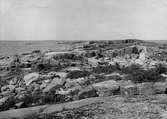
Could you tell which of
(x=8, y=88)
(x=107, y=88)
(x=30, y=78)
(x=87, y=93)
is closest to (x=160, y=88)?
(x=107, y=88)

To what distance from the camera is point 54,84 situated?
15.7 metres

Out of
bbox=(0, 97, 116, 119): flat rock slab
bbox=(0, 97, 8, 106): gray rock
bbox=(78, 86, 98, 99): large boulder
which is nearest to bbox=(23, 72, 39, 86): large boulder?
bbox=(0, 97, 8, 106): gray rock

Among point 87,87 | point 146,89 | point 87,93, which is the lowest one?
point 87,93

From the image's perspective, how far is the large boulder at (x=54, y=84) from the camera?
15.1m

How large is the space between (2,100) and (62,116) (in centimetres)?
516

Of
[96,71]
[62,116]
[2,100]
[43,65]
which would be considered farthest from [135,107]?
[43,65]

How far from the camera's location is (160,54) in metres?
25.0

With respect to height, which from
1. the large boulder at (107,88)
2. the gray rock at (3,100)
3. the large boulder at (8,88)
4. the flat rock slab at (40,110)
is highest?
the large boulder at (107,88)

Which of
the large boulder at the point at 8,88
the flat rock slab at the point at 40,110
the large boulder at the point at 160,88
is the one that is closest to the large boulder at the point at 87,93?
the flat rock slab at the point at 40,110

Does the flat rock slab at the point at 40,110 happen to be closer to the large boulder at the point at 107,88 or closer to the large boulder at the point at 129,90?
the large boulder at the point at 107,88

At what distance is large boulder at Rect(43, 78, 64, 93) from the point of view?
15.1 m

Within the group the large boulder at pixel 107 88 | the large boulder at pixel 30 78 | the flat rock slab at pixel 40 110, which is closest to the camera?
the flat rock slab at pixel 40 110

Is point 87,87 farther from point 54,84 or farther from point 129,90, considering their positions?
point 54,84

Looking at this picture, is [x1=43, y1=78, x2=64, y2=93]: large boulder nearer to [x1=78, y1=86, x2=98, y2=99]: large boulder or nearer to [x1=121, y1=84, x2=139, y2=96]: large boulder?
[x1=78, y1=86, x2=98, y2=99]: large boulder
